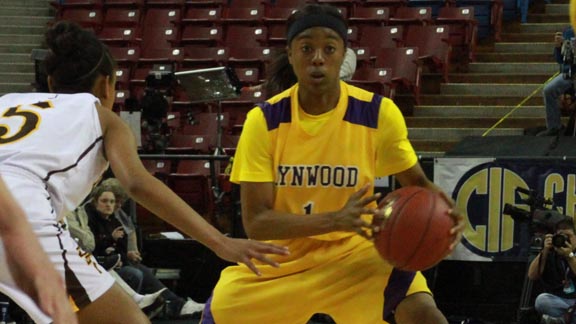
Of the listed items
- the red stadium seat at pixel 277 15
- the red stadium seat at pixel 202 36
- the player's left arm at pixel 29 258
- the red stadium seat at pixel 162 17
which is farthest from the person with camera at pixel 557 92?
the player's left arm at pixel 29 258

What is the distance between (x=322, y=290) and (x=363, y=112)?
72cm

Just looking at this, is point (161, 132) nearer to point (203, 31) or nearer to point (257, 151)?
point (203, 31)

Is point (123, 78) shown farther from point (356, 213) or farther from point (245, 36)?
point (356, 213)

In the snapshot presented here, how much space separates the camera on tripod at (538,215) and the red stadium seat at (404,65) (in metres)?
5.05

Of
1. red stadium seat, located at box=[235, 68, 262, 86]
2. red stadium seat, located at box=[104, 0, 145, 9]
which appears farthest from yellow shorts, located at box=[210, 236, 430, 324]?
red stadium seat, located at box=[104, 0, 145, 9]

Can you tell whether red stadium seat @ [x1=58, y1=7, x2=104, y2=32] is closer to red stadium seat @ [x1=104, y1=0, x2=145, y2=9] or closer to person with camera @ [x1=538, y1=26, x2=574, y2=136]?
red stadium seat @ [x1=104, y1=0, x2=145, y2=9]

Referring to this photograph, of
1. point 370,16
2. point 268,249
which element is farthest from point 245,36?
point 268,249

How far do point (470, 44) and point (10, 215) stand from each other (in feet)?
41.4

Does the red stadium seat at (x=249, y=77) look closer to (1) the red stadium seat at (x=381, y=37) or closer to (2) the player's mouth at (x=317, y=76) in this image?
(1) the red stadium seat at (x=381, y=37)

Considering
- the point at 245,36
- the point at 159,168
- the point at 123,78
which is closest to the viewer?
the point at 159,168

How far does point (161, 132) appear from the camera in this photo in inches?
496

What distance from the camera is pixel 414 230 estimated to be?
415cm

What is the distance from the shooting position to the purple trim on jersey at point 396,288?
14.7 ft

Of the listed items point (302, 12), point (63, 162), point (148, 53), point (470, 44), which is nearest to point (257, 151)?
point (302, 12)
